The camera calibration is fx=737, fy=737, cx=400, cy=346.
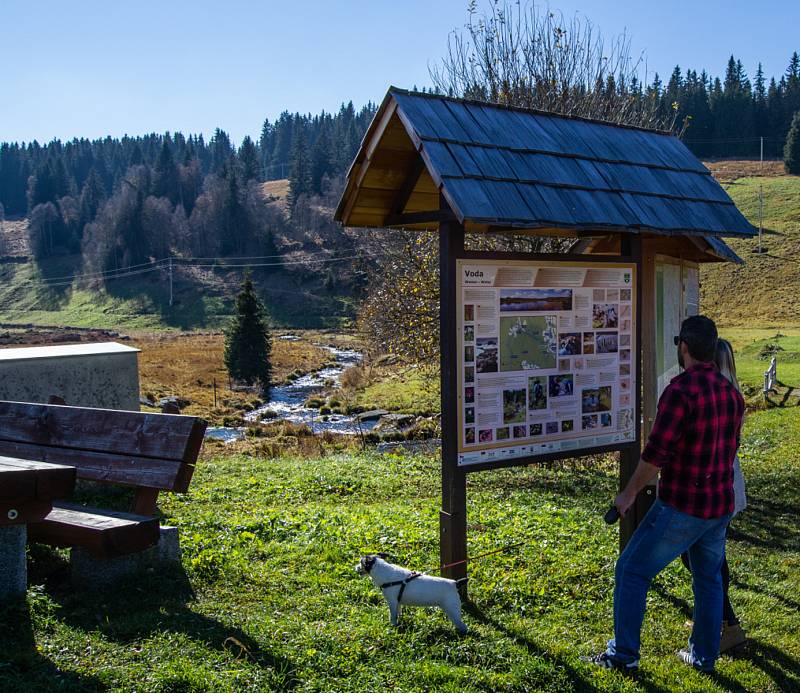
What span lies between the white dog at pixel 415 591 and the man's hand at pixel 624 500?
1.13 m

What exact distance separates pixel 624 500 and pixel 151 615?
116 inches

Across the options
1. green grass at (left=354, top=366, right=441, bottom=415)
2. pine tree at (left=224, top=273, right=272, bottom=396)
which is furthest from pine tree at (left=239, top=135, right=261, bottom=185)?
green grass at (left=354, top=366, right=441, bottom=415)

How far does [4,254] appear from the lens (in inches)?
4872

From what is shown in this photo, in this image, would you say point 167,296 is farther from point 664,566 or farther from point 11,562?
point 664,566

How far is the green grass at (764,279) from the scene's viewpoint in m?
48.5

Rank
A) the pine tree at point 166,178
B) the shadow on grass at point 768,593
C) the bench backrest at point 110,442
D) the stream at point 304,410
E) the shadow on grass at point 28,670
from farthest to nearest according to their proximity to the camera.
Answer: the pine tree at point 166,178
the stream at point 304,410
the shadow on grass at point 768,593
the bench backrest at point 110,442
the shadow on grass at point 28,670

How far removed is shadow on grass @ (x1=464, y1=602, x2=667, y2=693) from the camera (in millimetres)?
4145

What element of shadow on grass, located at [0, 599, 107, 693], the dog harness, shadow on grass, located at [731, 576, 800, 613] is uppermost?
the dog harness

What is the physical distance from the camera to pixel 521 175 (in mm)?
5191

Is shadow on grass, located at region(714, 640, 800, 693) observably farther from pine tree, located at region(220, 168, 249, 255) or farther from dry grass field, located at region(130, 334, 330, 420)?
pine tree, located at region(220, 168, 249, 255)

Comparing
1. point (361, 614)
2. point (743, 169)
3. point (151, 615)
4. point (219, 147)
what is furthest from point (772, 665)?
point (219, 147)

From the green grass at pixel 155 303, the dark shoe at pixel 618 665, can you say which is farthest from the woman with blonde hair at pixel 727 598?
the green grass at pixel 155 303

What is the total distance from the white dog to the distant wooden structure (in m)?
0.65

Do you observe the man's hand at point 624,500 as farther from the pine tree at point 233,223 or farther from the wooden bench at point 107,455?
the pine tree at point 233,223
